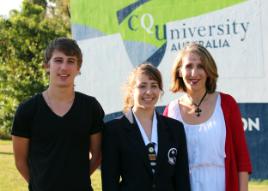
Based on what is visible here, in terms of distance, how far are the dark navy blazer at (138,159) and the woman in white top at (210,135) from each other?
0.10 metres

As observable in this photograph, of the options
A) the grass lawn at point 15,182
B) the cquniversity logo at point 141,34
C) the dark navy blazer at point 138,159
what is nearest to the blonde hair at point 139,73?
the dark navy blazer at point 138,159

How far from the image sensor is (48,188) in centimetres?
364

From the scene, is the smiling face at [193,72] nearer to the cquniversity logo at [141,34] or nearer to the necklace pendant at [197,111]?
the necklace pendant at [197,111]

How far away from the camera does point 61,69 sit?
3.70 m

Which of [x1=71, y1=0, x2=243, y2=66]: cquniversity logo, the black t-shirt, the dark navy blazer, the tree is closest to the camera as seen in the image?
the dark navy blazer

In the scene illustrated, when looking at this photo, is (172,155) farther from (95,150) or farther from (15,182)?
(15,182)

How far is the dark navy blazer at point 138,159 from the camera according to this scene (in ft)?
11.6

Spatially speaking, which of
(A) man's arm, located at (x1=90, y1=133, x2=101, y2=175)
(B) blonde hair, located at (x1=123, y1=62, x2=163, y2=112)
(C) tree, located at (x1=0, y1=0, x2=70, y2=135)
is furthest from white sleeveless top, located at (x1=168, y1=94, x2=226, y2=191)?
(C) tree, located at (x1=0, y1=0, x2=70, y2=135)

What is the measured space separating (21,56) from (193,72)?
58.3 feet

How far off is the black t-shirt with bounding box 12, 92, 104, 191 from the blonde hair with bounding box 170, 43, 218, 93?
0.71 metres

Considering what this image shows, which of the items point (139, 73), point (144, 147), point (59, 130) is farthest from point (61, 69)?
point (144, 147)

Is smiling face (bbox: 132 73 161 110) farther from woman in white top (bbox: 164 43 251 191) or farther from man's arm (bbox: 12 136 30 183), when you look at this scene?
man's arm (bbox: 12 136 30 183)

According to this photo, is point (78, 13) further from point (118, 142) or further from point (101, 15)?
point (118, 142)

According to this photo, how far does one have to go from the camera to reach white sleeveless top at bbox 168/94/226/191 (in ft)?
11.9
